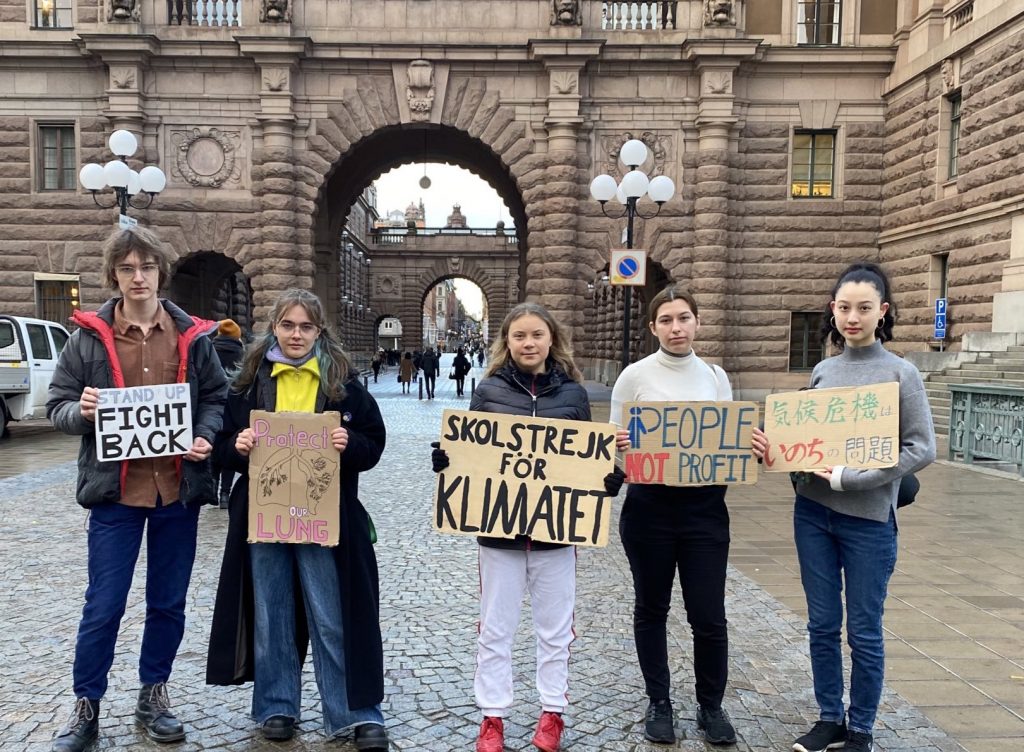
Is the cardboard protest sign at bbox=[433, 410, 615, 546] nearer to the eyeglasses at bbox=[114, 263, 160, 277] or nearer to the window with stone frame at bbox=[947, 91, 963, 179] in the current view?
the eyeglasses at bbox=[114, 263, 160, 277]

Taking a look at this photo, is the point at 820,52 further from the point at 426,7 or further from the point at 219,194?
the point at 219,194

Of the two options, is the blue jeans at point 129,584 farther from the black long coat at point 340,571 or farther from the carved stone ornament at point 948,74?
the carved stone ornament at point 948,74

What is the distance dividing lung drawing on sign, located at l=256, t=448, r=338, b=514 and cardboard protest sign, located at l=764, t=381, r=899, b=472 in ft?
6.68

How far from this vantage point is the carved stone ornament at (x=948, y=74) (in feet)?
61.3

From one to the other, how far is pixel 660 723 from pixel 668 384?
1.56 metres

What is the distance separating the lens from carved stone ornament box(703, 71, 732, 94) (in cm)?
2067

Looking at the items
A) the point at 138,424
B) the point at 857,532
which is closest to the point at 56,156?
the point at 138,424

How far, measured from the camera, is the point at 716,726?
3.60 metres

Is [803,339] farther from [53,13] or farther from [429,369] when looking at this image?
[53,13]

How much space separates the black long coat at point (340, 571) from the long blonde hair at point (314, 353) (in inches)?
1.8

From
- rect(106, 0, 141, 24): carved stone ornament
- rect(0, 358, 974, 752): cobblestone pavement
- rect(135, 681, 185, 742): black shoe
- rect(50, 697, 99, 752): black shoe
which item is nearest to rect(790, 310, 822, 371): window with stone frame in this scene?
rect(0, 358, 974, 752): cobblestone pavement

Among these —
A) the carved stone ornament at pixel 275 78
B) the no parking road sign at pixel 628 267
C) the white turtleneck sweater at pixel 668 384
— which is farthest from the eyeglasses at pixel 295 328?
the carved stone ornament at pixel 275 78

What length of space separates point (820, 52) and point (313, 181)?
13.9 metres

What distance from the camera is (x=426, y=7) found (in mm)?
21203
